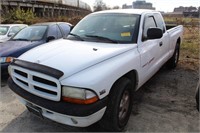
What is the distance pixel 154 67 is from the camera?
432 cm

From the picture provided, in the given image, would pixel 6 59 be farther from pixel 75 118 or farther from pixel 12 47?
pixel 75 118

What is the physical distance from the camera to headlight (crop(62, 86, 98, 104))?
245 centimetres

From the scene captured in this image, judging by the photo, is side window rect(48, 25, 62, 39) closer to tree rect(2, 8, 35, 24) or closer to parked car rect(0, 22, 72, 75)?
parked car rect(0, 22, 72, 75)

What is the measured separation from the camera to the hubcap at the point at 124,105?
3.09 meters

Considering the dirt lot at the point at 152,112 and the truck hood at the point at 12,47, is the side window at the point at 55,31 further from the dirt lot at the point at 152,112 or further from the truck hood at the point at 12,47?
the dirt lot at the point at 152,112

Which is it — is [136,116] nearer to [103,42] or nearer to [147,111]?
[147,111]

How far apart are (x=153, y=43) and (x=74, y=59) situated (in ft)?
6.27

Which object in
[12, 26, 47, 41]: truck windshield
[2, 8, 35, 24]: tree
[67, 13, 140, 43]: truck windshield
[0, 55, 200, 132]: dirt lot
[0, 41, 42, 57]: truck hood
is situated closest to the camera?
[0, 55, 200, 132]: dirt lot

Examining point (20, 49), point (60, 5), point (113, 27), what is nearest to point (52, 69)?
point (113, 27)

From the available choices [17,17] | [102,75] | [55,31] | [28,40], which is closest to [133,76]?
[102,75]

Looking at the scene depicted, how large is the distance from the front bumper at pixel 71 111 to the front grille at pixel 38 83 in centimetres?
8

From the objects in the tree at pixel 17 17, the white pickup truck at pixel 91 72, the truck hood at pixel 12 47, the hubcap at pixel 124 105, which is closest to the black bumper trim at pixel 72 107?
the white pickup truck at pixel 91 72

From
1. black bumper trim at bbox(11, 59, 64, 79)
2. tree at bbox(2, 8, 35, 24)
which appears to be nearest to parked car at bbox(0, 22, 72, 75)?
black bumper trim at bbox(11, 59, 64, 79)

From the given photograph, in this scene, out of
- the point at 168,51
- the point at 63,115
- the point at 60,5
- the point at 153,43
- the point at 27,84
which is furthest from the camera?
the point at 60,5
